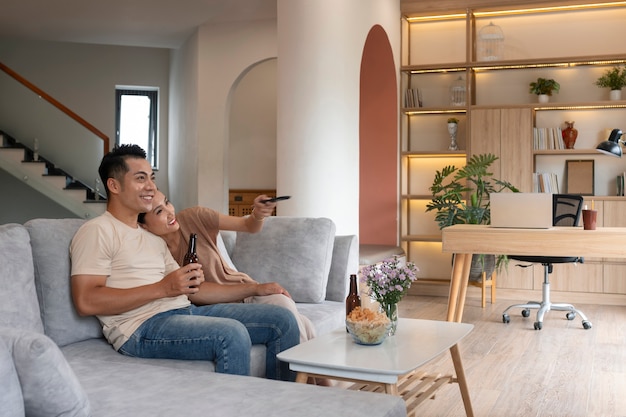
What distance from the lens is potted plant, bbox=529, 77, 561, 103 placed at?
711 cm

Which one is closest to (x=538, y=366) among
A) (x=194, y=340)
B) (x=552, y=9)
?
(x=194, y=340)

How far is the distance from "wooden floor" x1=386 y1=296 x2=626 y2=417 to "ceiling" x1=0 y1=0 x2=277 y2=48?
3781 mm

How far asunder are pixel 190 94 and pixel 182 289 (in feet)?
22.2

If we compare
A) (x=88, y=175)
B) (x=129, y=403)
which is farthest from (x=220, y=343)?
(x=88, y=175)

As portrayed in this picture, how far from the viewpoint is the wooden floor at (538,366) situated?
3480mm

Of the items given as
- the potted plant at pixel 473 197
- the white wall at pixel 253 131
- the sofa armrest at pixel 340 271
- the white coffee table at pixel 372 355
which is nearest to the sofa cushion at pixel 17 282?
the white coffee table at pixel 372 355

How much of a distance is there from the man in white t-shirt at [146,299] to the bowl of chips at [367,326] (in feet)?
1.10

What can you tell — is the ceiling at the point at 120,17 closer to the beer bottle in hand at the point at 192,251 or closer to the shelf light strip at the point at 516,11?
the shelf light strip at the point at 516,11

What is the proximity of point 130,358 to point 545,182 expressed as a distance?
5.41m

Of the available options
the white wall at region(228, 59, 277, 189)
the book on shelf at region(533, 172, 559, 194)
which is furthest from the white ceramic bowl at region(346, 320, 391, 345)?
the white wall at region(228, 59, 277, 189)

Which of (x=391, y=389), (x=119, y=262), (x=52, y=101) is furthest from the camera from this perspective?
(x=52, y=101)

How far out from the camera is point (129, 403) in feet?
6.01

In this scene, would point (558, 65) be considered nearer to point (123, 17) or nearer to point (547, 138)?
point (547, 138)

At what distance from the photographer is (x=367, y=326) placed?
102 inches
